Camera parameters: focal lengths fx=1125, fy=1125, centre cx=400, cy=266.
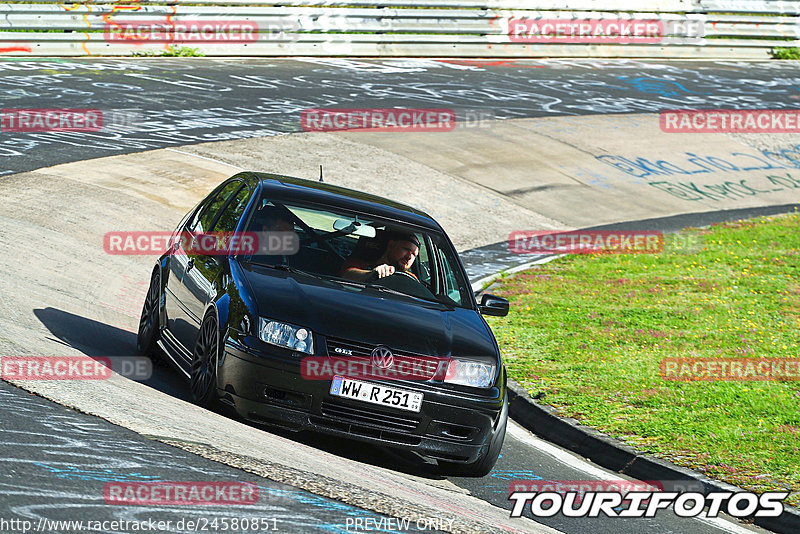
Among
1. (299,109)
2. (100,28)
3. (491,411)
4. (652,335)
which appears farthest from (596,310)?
(100,28)

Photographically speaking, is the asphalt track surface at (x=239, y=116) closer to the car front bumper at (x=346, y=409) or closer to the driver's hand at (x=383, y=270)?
the car front bumper at (x=346, y=409)

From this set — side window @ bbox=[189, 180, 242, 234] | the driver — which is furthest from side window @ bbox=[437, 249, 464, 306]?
side window @ bbox=[189, 180, 242, 234]

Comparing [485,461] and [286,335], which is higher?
[286,335]

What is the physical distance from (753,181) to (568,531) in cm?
1717

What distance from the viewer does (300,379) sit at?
21.3 feet

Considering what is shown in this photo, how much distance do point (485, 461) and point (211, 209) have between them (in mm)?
3082

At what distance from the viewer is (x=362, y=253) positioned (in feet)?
26.1

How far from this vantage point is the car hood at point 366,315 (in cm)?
666

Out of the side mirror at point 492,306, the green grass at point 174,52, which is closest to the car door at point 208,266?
the side mirror at point 492,306

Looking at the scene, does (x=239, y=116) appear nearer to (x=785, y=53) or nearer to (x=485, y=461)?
(x=485, y=461)

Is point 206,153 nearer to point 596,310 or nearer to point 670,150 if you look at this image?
point 596,310

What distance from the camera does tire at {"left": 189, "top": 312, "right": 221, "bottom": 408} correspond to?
6777mm

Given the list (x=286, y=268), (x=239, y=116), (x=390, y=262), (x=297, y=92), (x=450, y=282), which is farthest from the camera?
(x=297, y=92)

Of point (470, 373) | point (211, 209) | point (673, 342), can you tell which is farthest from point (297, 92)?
point (470, 373)
